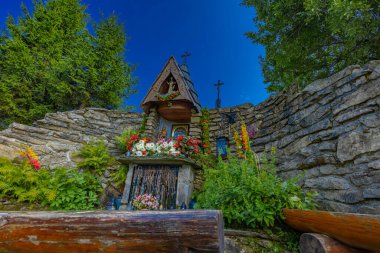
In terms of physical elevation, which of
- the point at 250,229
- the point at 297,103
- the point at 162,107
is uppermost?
the point at 162,107

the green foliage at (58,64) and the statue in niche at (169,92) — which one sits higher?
the green foliage at (58,64)

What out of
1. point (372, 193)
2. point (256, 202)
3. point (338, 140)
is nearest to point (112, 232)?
point (256, 202)

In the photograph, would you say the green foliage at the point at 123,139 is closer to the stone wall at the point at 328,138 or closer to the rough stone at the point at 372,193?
the stone wall at the point at 328,138

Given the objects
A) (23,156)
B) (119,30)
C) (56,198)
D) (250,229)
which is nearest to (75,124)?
(23,156)

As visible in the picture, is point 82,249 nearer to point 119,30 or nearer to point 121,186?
point 121,186

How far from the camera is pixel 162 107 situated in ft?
23.1

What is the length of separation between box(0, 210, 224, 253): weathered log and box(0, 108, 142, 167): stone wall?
230 inches

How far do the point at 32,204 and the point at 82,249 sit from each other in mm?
5213

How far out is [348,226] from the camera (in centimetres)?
144

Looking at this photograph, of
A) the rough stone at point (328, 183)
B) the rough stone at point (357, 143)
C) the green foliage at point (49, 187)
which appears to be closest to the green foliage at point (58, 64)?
the green foliage at point (49, 187)

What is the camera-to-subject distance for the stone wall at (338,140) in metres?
2.60

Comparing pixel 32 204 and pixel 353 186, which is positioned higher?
pixel 353 186

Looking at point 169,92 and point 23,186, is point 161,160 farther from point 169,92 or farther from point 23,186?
point 23,186

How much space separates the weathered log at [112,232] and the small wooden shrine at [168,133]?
13.9 feet
